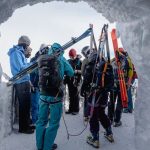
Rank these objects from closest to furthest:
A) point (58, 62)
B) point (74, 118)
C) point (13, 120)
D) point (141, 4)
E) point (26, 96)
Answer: point (141, 4)
point (58, 62)
point (26, 96)
point (13, 120)
point (74, 118)

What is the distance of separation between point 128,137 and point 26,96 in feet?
7.17

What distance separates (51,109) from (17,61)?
1.56 metres

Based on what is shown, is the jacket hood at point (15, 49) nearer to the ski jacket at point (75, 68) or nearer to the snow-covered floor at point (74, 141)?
the snow-covered floor at point (74, 141)

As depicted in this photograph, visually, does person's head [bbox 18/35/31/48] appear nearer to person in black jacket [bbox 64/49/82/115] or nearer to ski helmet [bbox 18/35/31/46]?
ski helmet [bbox 18/35/31/46]

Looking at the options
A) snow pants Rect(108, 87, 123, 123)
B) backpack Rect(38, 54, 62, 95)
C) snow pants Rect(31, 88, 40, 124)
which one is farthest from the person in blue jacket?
snow pants Rect(108, 87, 123, 123)

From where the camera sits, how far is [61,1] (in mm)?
6262

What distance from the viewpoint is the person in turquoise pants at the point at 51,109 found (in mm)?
5496

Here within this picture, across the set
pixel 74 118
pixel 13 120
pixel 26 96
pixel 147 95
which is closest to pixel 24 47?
pixel 26 96

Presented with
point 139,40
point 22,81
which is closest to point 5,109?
point 22,81

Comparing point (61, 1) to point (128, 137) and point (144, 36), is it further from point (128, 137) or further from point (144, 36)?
point (128, 137)

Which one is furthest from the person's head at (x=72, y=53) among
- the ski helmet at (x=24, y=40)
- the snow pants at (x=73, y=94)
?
the ski helmet at (x=24, y=40)

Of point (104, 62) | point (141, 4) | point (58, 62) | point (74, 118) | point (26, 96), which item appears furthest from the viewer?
point (74, 118)

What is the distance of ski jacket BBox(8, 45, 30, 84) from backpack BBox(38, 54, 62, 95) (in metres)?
1.18

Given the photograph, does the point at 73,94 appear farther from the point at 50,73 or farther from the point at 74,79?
the point at 50,73
